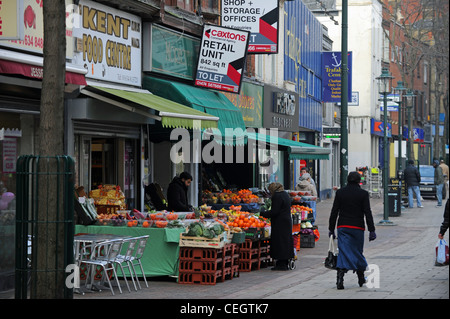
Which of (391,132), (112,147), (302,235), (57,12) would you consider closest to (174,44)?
(112,147)

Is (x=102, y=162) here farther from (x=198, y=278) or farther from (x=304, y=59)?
(x=304, y=59)

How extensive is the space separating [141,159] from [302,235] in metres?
4.24

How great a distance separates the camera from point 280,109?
1280 inches

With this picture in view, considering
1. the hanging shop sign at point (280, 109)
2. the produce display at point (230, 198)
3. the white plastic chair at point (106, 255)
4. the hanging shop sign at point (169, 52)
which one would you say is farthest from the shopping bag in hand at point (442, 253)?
the hanging shop sign at point (280, 109)

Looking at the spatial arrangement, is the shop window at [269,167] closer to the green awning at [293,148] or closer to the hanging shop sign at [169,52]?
the green awning at [293,148]

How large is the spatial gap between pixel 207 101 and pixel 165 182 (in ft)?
7.61

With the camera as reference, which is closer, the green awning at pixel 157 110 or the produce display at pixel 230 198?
the green awning at pixel 157 110

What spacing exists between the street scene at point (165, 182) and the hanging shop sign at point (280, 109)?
0.44 feet

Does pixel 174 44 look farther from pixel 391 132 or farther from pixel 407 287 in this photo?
pixel 391 132

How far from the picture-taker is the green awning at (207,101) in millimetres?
19625

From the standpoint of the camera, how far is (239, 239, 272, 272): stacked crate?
16000 millimetres

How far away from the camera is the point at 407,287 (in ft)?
42.6

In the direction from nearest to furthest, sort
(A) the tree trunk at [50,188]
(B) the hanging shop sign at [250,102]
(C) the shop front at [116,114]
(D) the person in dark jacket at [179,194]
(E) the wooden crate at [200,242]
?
(A) the tree trunk at [50,188] → (E) the wooden crate at [200,242] → (C) the shop front at [116,114] → (D) the person in dark jacket at [179,194] → (B) the hanging shop sign at [250,102]

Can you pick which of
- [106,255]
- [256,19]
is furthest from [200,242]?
[256,19]
